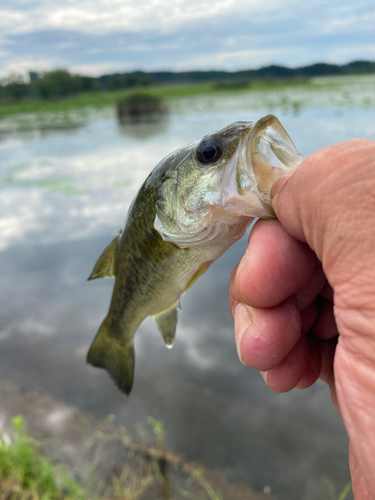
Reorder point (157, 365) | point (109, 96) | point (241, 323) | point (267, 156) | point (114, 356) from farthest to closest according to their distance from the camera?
1. point (109, 96)
2. point (157, 365)
3. point (114, 356)
4. point (241, 323)
5. point (267, 156)

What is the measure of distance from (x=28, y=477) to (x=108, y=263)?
1885 millimetres

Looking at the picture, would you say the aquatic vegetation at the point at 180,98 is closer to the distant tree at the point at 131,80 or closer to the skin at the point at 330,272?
the distant tree at the point at 131,80

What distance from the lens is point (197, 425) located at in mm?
3391

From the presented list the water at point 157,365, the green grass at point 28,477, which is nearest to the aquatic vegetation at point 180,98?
the water at point 157,365

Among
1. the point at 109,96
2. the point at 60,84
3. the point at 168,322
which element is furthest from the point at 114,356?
the point at 60,84

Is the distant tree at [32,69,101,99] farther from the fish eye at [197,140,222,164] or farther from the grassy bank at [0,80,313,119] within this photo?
the fish eye at [197,140,222,164]

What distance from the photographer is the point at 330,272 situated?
3.34ft

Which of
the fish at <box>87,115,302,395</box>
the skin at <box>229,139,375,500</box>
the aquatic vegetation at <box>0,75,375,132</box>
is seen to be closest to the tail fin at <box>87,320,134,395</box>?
the fish at <box>87,115,302,395</box>

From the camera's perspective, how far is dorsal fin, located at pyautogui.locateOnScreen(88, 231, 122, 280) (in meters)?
2.08

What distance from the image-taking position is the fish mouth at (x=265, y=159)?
3.92ft

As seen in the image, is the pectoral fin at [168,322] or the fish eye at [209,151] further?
the pectoral fin at [168,322]

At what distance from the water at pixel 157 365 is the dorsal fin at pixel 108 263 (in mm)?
1958

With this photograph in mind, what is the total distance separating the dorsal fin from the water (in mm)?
1958

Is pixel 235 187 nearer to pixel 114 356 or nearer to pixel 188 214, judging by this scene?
pixel 188 214
